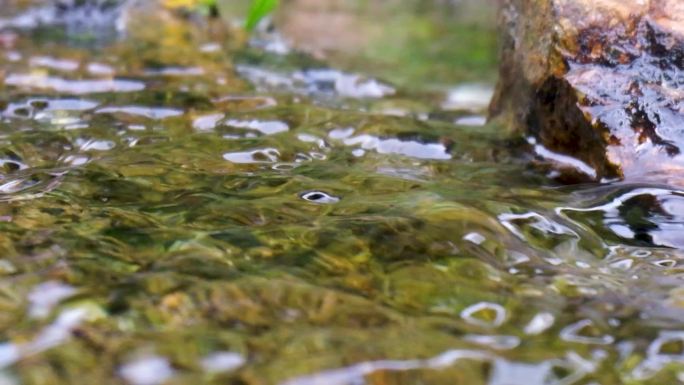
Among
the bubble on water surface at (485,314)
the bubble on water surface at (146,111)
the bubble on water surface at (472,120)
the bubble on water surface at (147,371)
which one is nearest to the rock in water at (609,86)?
the bubble on water surface at (472,120)

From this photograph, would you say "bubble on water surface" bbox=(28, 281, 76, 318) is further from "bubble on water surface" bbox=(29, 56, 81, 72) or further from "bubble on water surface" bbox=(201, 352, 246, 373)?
"bubble on water surface" bbox=(29, 56, 81, 72)

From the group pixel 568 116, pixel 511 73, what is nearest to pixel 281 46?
pixel 511 73

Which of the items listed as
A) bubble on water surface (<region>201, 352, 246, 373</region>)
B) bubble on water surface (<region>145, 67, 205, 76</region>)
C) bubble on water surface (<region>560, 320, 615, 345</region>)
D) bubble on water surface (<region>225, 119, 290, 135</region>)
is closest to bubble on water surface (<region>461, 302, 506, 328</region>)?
bubble on water surface (<region>560, 320, 615, 345</region>)

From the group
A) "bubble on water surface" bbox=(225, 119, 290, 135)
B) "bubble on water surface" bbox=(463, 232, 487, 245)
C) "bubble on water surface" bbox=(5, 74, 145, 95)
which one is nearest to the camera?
"bubble on water surface" bbox=(463, 232, 487, 245)

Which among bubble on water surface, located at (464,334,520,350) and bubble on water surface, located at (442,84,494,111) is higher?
bubble on water surface, located at (464,334,520,350)

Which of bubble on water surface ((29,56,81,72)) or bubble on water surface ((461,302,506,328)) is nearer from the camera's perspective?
bubble on water surface ((461,302,506,328))

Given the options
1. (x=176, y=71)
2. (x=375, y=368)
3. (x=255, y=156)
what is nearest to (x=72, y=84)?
(x=176, y=71)

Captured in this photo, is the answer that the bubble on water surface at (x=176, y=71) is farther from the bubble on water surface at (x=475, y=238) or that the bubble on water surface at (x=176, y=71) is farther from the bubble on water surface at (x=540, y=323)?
the bubble on water surface at (x=540, y=323)
